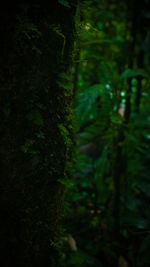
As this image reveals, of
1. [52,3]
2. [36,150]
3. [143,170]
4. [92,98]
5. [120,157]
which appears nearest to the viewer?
[52,3]

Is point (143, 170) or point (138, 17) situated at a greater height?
point (138, 17)

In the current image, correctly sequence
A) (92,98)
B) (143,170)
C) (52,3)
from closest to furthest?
(52,3), (92,98), (143,170)

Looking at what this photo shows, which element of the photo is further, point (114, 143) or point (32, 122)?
point (114, 143)

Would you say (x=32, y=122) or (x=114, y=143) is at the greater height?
(x=32, y=122)

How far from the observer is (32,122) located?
903 millimetres

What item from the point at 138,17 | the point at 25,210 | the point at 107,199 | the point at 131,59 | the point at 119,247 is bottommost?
the point at 119,247

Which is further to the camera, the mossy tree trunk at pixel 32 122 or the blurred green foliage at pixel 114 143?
the blurred green foliage at pixel 114 143

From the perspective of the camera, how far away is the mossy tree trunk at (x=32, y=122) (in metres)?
0.83

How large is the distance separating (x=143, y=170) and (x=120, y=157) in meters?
0.82

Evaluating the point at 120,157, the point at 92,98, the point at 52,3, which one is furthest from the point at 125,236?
the point at 52,3

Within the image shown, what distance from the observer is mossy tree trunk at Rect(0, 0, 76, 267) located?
0.83m

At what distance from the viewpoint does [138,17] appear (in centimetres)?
224

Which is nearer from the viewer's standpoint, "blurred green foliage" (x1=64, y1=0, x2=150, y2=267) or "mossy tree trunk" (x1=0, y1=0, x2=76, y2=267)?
"mossy tree trunk" (x1=0, y1=0, x2=76, y2=267)

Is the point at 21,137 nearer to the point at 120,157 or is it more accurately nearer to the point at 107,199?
the point at 120,157
